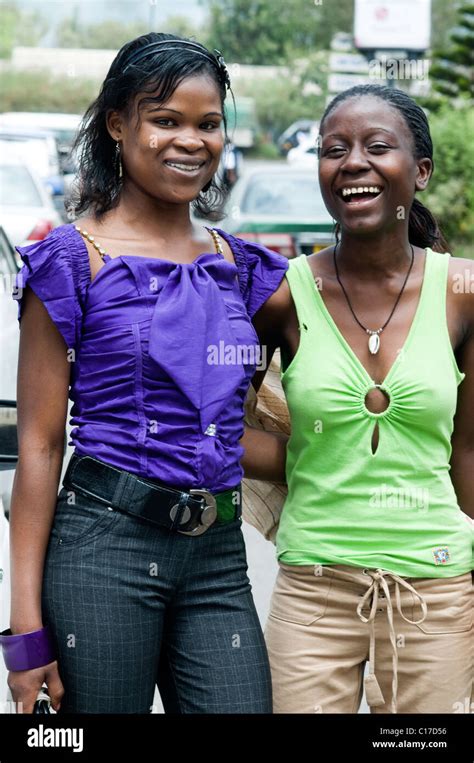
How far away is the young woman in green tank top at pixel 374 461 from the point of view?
9.41 ft

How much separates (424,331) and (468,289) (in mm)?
180

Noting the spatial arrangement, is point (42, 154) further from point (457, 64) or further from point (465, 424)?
point (465, 424)

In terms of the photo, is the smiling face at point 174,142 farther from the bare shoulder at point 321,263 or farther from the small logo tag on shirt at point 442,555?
the small logo tag on shirt at point 442,555

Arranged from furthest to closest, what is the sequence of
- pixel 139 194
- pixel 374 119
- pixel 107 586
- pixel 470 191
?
pixel 470 191
pixel 374 119
pixel 139 194
pixel 107 586

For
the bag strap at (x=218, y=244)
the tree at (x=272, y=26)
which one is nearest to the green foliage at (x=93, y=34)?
the tree at (x=272, y=26)

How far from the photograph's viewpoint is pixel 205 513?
2.62 m

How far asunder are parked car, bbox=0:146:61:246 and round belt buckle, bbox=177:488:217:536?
1126 cm

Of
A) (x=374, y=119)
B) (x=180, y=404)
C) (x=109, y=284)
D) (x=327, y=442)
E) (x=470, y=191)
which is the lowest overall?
(x=470, y=191)

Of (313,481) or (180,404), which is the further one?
(313,481)

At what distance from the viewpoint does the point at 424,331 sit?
2.96 m

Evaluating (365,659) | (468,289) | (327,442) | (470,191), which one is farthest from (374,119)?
(470,191)

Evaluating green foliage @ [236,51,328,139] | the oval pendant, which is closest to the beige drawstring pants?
the oval pendant

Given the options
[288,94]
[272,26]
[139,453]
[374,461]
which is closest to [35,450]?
[139,453]

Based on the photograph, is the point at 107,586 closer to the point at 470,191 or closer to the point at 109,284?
the point at 109,284
